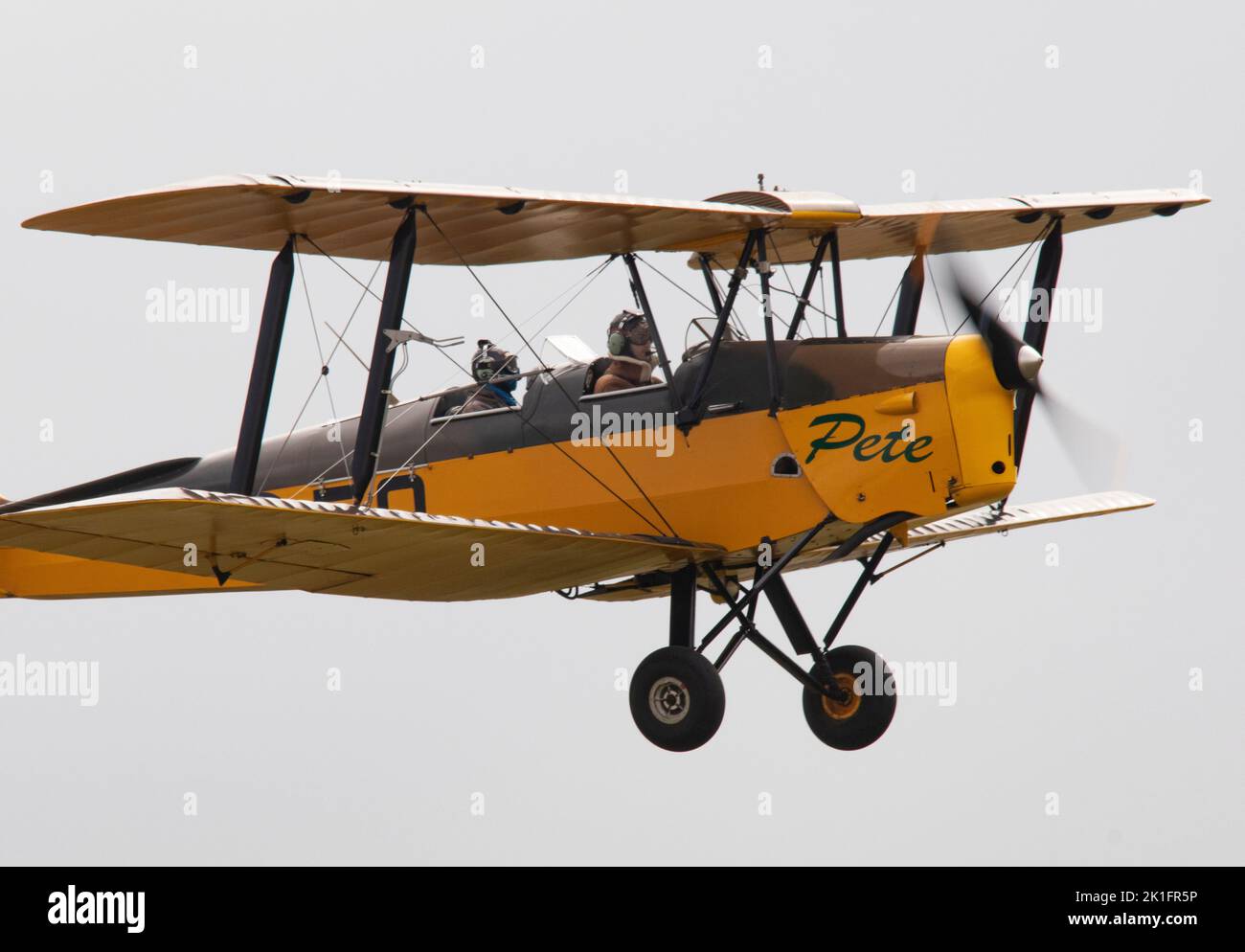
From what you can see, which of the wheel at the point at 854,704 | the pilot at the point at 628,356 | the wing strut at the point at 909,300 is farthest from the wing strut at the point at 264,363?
the wing strut at the point at 909,300

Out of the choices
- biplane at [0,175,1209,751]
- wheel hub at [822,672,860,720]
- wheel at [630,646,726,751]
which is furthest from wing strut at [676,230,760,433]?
wheel hub at [822,672,860,720]

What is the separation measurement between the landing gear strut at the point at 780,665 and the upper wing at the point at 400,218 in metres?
2.39

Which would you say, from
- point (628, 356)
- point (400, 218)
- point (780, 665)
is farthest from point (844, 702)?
point (400, 218)

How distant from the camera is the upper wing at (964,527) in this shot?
53.4 ft

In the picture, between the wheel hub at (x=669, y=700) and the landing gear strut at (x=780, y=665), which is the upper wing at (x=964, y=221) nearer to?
the landing gear strut at (x=780, y=665)

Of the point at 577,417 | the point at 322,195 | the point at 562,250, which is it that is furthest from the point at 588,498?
the point at 322,195

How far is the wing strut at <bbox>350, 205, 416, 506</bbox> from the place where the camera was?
13836 mm

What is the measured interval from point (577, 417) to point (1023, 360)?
3302mm

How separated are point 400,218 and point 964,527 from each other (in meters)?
5.33

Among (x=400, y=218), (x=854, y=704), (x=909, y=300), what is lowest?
(x=854, y=704)

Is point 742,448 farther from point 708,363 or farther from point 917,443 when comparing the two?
point 917,443

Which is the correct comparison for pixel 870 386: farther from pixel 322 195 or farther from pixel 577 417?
pixel 322 195

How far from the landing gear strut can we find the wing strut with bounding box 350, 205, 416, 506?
2661 mm

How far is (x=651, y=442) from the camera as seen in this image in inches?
599
